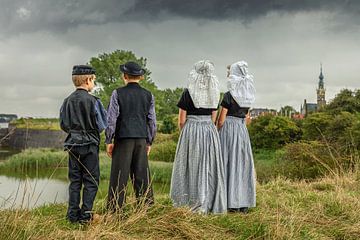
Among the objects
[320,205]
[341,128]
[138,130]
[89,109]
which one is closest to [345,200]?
[320,205]

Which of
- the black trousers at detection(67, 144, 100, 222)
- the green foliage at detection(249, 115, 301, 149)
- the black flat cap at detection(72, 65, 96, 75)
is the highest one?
the black flat cap at detection(72, 65, 96, 75)

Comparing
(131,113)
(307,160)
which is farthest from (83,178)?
(307,160)

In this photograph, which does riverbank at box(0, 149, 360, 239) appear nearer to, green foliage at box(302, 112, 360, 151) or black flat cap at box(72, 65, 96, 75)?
black flat cap at box(72, 65, 96, 75)

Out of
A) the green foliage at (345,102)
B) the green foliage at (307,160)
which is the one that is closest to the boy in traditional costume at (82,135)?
the green foliage at (307,160)

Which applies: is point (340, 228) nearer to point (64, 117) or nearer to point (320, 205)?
point (320, 205)

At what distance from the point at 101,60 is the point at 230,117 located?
3232 centimetres

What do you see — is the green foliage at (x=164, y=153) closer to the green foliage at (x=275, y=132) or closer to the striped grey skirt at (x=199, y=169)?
the green foliage at (x=275, y=132)

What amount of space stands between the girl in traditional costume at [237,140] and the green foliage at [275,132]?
46.3 ft

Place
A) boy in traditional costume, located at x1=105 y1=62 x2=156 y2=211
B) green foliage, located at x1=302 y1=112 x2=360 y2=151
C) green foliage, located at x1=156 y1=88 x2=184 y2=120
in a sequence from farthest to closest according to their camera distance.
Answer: green foliage, located at x1=156 y1=88 x2=184 y2=120 < green foliage, located at x1=302 y1=112 x2=360 y2=151 < boy in traditional costume, located at x1=105 y1=62 x2=156 y2=211

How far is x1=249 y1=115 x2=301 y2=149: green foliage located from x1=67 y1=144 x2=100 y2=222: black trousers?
15.6 meters

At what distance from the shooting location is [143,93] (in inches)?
199

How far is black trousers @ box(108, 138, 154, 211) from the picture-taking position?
500cm

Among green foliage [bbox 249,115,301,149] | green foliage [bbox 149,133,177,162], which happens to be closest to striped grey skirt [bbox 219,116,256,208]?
green foliage [bbox 249,115,301,149]

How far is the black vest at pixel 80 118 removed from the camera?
4.69 metres
